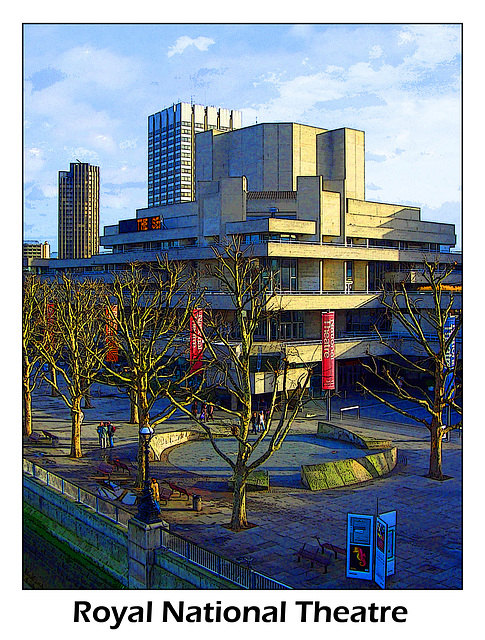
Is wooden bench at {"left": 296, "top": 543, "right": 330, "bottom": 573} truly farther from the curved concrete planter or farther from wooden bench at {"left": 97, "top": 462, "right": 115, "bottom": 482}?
wooden bench at {"left": 97, "top": 462, "right": 115, "bottom": 482}

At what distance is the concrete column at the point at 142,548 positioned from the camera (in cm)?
1991

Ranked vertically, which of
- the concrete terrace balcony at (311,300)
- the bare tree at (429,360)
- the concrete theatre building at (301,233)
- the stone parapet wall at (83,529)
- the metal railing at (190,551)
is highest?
the concrete theatre building at (301,233)

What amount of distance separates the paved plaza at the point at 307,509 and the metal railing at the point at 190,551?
2.09m

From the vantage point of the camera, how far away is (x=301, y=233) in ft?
184

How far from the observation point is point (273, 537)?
22484mm

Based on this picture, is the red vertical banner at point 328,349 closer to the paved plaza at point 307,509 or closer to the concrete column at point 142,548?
the paved plaza at point 307,509

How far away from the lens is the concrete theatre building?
53.4 meters

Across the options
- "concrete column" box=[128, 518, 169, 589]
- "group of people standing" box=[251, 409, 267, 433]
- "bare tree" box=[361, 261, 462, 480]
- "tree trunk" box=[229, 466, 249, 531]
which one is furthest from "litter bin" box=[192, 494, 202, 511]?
"group of people standing" box=[251, 409, 267, 433]

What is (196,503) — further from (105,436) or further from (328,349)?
(328,349)

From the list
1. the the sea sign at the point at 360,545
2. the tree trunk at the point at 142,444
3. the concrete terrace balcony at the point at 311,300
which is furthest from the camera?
the concrete terrace balcony at the point at 311,300

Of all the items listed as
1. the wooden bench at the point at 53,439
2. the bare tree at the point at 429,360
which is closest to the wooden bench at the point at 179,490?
the bare tree at the point at 429,360

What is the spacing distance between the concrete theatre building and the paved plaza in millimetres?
13878

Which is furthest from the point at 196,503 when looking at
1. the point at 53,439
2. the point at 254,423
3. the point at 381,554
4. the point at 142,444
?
the point at 254,423
